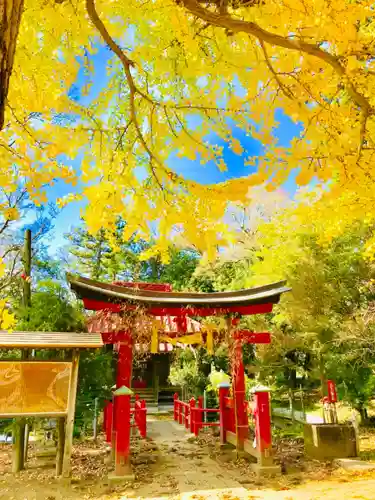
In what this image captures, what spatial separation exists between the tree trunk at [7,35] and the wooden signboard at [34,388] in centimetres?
525

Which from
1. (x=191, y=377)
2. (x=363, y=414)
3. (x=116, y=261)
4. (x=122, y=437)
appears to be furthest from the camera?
(x=116, y=261)

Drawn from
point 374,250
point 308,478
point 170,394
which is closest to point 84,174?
point 374,250

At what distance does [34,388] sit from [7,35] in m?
5.57

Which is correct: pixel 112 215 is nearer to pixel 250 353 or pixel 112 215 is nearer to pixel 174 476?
pixel 174 476

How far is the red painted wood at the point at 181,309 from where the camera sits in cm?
693

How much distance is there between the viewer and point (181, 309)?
7148 mm

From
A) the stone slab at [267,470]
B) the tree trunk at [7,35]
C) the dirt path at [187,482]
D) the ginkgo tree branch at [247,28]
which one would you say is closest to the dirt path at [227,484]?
the dirt path at [187,482]

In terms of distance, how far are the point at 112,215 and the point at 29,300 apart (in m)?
4.93

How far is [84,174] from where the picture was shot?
3.62 metres

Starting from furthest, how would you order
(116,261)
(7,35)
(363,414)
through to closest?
(116,261) → (363,414) → (7,35)

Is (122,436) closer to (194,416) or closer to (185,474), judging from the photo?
(185,474)

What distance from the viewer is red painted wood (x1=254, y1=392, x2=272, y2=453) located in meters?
6.21

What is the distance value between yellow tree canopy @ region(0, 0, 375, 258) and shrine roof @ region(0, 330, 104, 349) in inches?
107

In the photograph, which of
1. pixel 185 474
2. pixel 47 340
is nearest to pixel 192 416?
pixel 185 474
